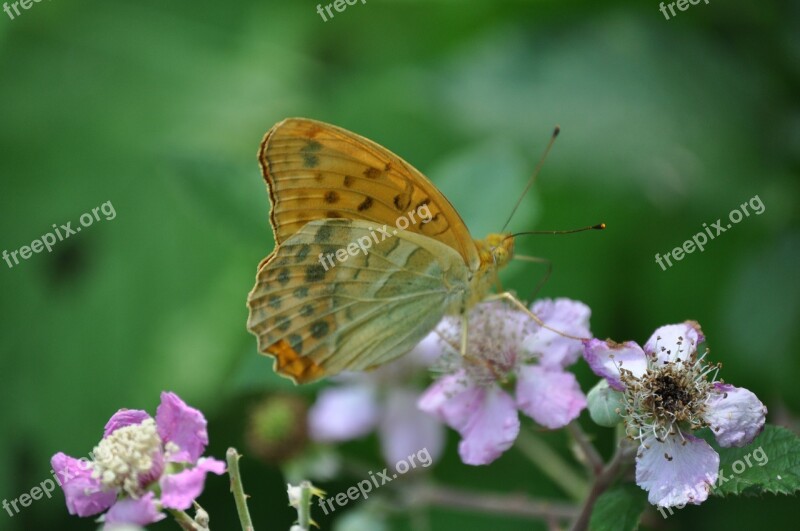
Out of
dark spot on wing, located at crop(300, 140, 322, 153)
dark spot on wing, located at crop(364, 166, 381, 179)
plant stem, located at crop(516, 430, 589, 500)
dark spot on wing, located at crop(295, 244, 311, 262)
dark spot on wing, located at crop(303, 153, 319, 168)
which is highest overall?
dark spot on wing, located at crop(300, 140, 322, 153)

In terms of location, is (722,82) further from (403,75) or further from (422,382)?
(422,382)

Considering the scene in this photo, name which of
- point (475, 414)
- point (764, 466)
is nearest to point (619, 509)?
point (764, 466)

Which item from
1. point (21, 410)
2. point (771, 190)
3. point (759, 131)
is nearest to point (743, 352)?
point (771, 190)

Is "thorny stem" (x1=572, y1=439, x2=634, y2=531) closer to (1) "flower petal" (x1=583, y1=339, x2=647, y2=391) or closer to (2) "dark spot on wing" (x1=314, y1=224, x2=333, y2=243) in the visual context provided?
(1) "flower petal" (x1=583, y1=339, x2=647, y2=391)

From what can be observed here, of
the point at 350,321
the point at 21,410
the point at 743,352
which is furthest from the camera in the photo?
the point at 21,410

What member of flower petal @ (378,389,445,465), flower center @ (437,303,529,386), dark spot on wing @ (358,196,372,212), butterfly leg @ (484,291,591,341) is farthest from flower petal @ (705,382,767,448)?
flower petal @ (378,389,445,465)

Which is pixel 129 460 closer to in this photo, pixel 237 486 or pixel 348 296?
pixel 237 486
